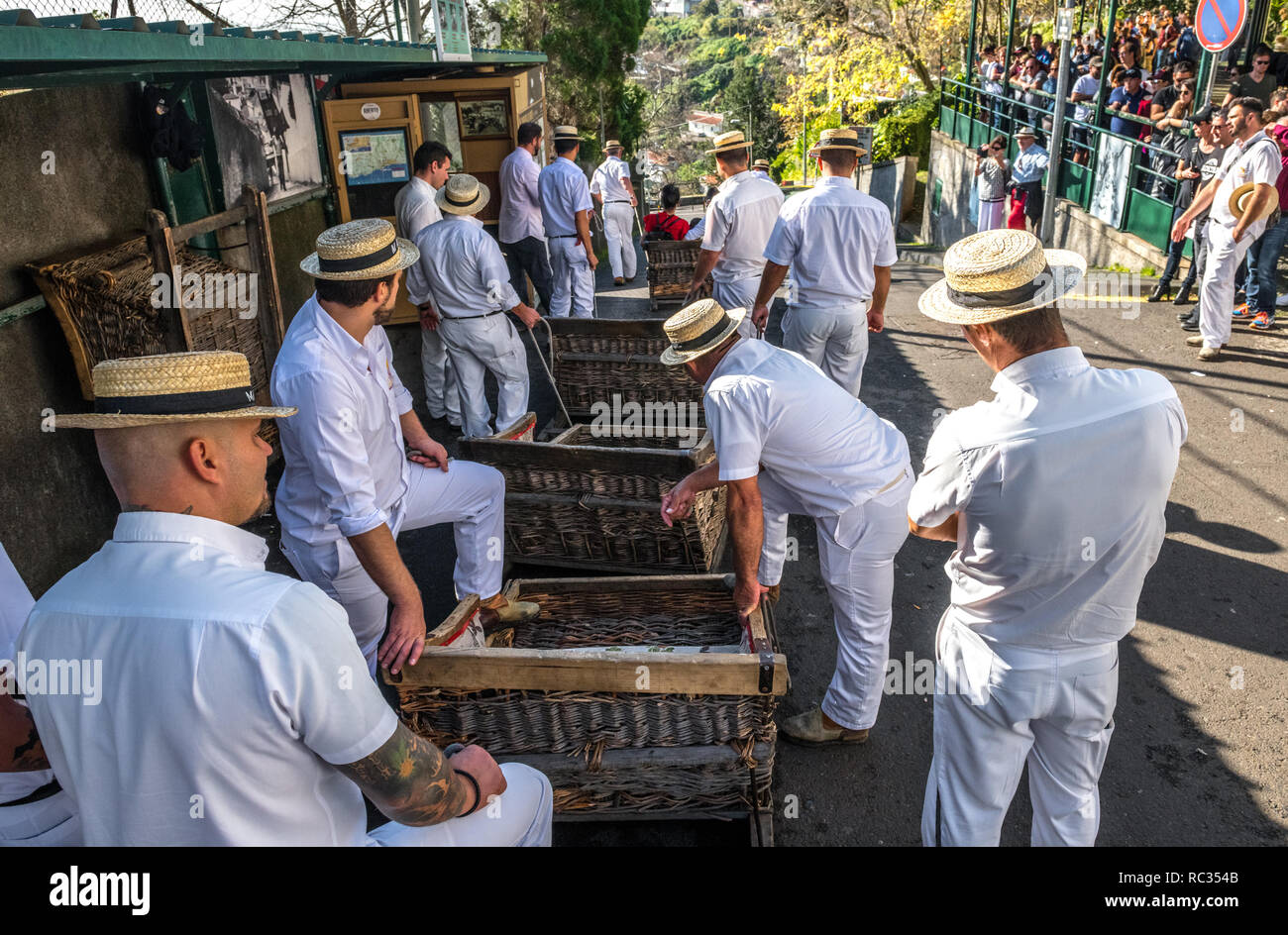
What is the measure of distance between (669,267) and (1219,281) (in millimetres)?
5970

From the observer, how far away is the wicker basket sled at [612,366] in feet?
23.3

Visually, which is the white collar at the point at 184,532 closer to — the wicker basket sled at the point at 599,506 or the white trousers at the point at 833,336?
the wicker basket sled at the point at 599,506

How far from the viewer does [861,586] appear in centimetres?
386

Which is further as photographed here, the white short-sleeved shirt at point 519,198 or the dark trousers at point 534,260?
the dark trousers at point 534,260

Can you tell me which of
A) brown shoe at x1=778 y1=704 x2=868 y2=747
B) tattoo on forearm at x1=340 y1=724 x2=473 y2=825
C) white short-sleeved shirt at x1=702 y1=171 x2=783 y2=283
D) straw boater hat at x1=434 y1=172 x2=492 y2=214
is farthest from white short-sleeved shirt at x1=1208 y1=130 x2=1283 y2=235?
tattoo on forearm at x1=340 y1=724 x2=473 y2=825

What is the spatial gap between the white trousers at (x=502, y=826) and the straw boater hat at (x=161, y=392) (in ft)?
3.87

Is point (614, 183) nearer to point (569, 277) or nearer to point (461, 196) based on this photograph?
point (569, 277)

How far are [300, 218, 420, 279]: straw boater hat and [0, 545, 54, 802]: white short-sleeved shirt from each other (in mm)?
1743

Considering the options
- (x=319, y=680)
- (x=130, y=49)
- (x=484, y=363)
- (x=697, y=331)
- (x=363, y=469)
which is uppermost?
(x=130, y=49)

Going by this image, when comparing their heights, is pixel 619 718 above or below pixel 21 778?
below

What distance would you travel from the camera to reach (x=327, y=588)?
4109 millimetres

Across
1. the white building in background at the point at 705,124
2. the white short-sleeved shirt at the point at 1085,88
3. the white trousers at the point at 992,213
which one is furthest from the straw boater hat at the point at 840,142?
the white building in background at the point at 705,124

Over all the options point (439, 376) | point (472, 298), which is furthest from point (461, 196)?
point (439, 376)

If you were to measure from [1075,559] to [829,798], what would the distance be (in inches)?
72.4
